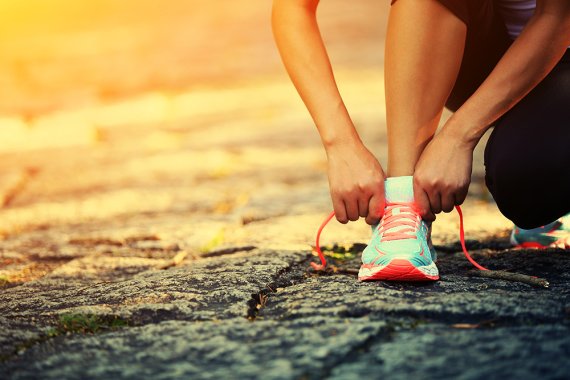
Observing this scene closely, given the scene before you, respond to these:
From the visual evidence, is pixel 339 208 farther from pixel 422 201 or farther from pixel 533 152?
pixel 533 152

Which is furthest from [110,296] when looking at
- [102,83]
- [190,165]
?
[102,83]

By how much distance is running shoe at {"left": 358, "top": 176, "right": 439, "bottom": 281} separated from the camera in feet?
4.96

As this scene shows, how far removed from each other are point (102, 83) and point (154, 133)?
2.24 meters

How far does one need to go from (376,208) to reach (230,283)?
1.08 ft

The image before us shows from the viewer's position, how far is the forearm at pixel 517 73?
1.51 metres

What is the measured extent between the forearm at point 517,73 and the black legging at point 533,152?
9 cm

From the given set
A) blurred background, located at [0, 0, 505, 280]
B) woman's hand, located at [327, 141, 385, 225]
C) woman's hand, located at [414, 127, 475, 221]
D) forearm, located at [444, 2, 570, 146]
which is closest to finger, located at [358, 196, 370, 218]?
woman's hand, located at [327, 141, 385, 225]

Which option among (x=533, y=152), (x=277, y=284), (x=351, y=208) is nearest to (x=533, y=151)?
(x=533, y=152)

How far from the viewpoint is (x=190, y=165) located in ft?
11.5

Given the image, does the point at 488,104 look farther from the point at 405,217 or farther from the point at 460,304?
the point at 460,304

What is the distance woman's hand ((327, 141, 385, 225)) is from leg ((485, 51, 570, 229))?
28 centimetres

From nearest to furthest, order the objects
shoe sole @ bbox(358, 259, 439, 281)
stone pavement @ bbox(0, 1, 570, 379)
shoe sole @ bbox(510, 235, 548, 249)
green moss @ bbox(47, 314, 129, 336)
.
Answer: stone pavement @ bbox(0, 1, 570, 379) → green moss @ bbox(47, 314, 129, 336) → shoe sole @ bbox(358, 259, 439, 281) → shoe sole @ bbox(510, 235, 548, 249)

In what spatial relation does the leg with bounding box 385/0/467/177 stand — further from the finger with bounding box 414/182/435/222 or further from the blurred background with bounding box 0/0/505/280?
the blurred background with bounding box 0/0/505/280

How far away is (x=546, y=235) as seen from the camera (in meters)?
1.91
